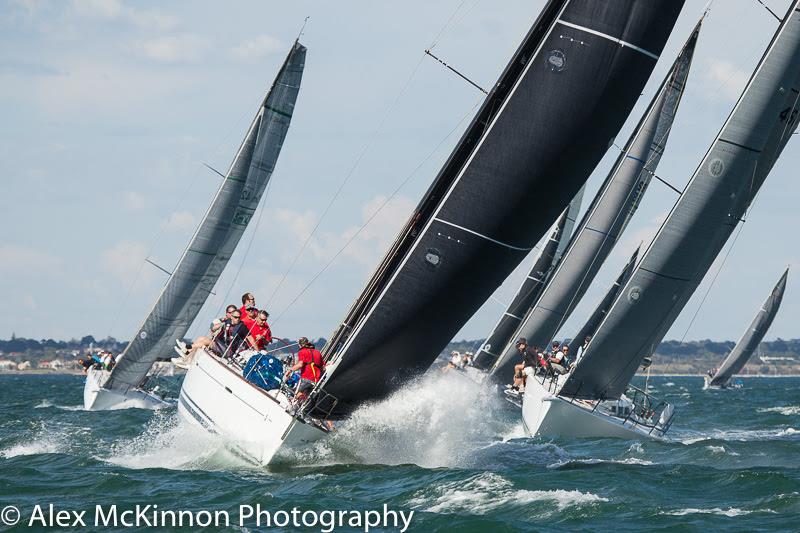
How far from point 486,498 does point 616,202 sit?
17.1 meters

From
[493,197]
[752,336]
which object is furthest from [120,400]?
[752,336]

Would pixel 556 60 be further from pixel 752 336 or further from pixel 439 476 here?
pixel 752 336

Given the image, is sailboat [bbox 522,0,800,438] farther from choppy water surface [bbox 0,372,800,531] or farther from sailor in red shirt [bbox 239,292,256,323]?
sailor in red shirt [bbox 239,292,256,323]

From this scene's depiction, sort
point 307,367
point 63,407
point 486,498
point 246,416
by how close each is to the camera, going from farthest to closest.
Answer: point 63,407 < point 307,367 < point 246,416 < point 486,498

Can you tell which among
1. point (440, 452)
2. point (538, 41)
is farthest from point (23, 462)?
point (538, 41)

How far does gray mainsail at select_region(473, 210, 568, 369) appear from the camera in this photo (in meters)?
34.2

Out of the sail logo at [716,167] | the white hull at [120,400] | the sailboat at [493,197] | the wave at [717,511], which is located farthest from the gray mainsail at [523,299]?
the wave at [717,511]

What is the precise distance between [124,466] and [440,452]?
13.8ft

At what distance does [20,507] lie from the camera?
12445 millimetres

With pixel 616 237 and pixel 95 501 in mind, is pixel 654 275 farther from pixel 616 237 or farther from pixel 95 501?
pixel 95 501

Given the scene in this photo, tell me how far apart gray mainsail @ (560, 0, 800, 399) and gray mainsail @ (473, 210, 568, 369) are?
12.2m

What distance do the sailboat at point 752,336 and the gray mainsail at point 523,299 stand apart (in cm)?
2871

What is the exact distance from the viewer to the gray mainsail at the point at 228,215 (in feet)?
90.3

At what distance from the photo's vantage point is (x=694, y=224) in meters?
20.5
